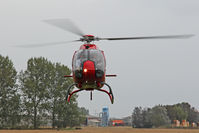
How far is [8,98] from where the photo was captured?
58.3m

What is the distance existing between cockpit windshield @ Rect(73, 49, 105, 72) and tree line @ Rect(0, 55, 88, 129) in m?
46.8

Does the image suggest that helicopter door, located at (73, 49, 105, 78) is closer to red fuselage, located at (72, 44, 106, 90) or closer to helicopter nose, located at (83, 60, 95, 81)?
red fuselage, located at (72, 44, 106, 90)

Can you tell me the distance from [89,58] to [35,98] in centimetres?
4933

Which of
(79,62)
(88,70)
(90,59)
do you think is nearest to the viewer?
(88,70)

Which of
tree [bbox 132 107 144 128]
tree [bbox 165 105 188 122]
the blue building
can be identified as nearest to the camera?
tree [bbox 132 107 144 128]

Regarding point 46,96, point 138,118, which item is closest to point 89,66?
point 46,96

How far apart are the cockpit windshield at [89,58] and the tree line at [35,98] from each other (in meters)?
46.8

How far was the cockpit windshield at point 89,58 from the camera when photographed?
13391mm

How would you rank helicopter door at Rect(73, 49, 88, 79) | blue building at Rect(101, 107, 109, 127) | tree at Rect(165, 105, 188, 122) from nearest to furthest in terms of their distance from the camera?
1. helicopter door at Rect(73, 49, 88, 79)
2. blue building at Rect(101, 107, 109, 127)
3. tree at Rect(165, 105, 188, 122)

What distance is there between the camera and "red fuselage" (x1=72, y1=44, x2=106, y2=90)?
521 inches

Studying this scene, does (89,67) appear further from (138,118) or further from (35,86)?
(138,118)

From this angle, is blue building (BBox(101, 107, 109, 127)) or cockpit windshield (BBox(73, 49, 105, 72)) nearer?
cockpit windshield (BBox(73, 49, 105, 72))

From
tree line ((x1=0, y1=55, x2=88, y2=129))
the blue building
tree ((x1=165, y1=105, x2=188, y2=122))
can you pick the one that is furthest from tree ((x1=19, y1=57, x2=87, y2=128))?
tree ((x1=165, y1=105, x2=188, y2=122))

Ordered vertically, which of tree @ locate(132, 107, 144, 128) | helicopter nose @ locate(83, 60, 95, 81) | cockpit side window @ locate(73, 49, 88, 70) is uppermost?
cockpit side window @ locate(73, 49, 88, 70)
